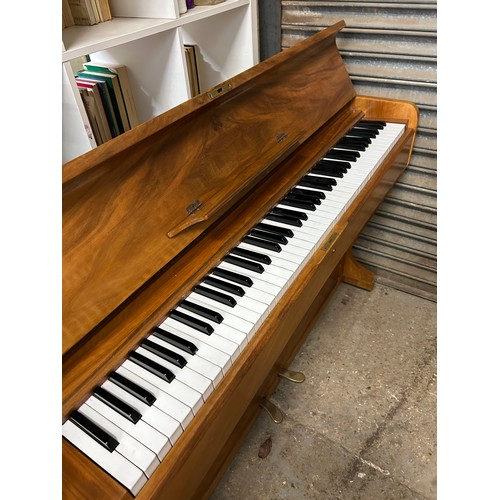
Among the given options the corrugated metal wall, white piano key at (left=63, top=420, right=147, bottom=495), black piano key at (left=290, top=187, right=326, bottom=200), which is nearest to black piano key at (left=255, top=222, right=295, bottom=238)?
black piano key at (left=290, top=187, right=326, bottom=200)

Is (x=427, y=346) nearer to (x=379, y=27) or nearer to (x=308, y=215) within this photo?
(x=308, y=215)

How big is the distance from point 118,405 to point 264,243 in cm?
63

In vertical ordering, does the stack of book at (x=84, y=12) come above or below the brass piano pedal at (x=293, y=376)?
above

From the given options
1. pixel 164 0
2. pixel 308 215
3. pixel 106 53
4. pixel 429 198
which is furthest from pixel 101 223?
pixel 429 198

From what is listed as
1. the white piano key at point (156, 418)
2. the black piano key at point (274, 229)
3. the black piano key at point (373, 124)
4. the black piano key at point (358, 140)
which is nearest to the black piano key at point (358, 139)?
the black piano key at point (358, 140)

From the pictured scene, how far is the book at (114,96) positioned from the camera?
1.49 metres

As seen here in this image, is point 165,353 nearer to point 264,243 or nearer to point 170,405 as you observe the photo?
point 170,405

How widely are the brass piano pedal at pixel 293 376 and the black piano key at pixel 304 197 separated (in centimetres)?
84

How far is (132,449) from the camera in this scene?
82 centimetres

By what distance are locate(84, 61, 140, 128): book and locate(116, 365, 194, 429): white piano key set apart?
1.06 metres

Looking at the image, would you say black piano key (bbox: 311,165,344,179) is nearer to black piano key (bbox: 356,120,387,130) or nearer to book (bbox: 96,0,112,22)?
black piano key (bbox: 356,120,387,130)

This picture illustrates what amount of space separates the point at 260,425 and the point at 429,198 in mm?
1357

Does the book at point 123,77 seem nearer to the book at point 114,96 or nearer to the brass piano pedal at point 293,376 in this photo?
the book at point 114,96

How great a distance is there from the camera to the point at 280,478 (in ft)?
5.19
